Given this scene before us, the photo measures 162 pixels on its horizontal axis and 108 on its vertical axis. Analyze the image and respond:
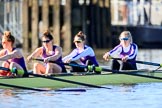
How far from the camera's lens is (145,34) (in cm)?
4622

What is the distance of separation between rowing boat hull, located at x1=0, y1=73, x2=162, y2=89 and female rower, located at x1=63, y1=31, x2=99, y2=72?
82 cm

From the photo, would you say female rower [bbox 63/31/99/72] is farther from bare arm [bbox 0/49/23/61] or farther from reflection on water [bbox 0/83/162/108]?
bare arm [bbox 0/49/23/61]

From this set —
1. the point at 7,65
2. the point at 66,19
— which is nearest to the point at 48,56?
the point at 7,65

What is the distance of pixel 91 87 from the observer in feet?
54.8

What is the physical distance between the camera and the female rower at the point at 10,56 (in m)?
16.2

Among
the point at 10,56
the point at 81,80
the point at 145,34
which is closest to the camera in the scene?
the point at 10,56

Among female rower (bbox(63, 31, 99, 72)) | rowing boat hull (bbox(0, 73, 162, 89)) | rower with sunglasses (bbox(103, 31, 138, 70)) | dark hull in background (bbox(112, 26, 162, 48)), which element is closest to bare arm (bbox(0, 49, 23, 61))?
rowing boat hull (bbox(0, 73, 162, 89))

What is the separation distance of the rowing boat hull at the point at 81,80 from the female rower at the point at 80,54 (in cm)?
82

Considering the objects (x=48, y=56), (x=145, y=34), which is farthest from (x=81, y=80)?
(x=145, y=34)

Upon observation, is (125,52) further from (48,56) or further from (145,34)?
(145,34)

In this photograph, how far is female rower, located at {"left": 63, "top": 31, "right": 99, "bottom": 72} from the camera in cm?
1775

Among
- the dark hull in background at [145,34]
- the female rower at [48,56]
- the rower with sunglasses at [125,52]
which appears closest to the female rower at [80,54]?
the female rower at [48,56]

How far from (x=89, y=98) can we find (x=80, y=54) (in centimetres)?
325

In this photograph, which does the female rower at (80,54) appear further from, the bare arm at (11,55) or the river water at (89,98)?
the bare arm at (11,55)
